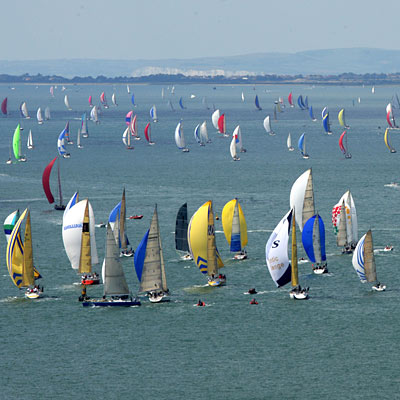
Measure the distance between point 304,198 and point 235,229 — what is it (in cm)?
823

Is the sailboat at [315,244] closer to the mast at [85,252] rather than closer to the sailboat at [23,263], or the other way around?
the mast at [85,252]

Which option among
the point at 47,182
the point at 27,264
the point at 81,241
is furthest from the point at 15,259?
the point at 47,182

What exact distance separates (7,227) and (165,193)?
44398 mm

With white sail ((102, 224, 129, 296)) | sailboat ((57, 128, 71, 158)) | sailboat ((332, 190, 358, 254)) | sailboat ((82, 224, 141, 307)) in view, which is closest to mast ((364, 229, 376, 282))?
sailboat ((332, 190, 358, 254))

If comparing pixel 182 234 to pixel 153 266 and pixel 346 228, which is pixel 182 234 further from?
pixel 346 228

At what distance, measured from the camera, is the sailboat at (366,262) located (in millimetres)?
83438

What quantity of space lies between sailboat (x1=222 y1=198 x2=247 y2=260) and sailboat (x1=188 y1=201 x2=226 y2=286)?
8005 millimetres

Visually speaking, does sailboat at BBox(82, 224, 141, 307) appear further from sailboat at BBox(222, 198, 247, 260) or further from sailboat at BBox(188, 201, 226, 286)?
sailboat at BBox(222, 198, 247, 260)

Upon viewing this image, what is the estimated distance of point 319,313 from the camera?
256 ft

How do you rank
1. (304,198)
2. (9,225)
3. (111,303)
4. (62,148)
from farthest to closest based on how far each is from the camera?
1. (62,148)
2. (304,198)
3. (9,225)
4. (111,303)

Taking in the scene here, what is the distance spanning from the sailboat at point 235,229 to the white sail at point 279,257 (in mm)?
12155

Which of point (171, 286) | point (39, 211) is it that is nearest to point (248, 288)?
point (171, 286)

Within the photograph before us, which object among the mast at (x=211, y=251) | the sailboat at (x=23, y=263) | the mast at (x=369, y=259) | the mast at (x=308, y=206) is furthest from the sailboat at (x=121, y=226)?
the mast at (x=369, y=259)

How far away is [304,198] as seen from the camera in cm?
9919
